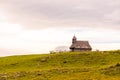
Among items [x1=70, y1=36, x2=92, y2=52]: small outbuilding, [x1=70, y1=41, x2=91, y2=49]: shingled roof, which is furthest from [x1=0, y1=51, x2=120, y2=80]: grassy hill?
[x1=70, y1=41, x2=91, y2=49]: shingled roof

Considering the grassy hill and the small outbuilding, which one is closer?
the grassy hill

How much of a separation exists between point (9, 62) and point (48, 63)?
451 inches

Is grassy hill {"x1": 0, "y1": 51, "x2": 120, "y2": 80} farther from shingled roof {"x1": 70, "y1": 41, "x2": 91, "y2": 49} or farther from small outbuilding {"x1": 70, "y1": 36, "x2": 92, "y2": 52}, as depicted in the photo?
shingled roof {"x1": 70, "y1": 41, "x2": 91, "y2": 49}

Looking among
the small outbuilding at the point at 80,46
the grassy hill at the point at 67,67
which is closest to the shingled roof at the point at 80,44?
the small outbuilding at the point at 80,46

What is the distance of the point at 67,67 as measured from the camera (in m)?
65.8

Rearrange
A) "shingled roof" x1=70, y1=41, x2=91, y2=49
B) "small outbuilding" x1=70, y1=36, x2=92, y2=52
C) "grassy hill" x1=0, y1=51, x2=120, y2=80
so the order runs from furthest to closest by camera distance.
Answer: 1. "shingled roof" x1=70, y1=41, x2=91, y2=49
2. "small outbuilding" x1=70, y1=36, x2=92, y2=52
3. "grassy hill" x1=0, y1=51, x2=120, y2=80

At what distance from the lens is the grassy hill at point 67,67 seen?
52969mm

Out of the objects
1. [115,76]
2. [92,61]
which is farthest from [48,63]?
[115,76]

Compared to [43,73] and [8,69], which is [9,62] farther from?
[43,73]

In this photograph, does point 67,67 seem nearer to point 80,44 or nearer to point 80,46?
point 80,46

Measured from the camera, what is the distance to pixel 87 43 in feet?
414

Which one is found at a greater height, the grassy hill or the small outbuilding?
the small outbuilding

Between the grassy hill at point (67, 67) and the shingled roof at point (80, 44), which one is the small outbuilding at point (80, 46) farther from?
the grassy hill at point (67, 67)

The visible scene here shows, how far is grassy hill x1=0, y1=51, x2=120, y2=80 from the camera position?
2085 inches
